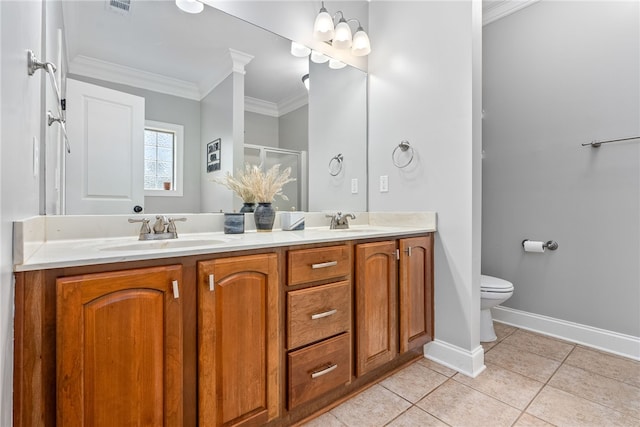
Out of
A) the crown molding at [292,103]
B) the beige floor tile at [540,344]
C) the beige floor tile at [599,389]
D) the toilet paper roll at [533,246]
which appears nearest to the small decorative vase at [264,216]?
the crown molding at [292,103]

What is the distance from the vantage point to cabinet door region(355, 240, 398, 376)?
148 centimetres

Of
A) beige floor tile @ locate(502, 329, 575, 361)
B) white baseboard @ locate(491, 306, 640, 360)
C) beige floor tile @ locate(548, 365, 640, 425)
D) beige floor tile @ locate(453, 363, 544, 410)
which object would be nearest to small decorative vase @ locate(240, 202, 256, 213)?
beige floor tile @ locate(453, 363, 544, 410)

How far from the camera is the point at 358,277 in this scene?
1471 millimetres

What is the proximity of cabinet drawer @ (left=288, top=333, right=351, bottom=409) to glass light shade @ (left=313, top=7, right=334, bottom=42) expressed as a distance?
1832mm

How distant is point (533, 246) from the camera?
7.54 ft

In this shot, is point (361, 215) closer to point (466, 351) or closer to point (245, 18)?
point (466, 351)

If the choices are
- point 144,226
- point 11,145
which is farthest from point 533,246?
point 11,145

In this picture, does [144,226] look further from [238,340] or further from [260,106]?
[260,106]

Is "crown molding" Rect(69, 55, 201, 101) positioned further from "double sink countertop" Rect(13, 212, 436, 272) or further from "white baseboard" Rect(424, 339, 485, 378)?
"white baseboard" Rect(424, 339, 485, 378)

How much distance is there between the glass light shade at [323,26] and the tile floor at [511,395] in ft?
7.03

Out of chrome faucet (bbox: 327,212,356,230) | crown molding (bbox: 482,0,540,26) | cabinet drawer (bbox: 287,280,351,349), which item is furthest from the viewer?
crown molding (bbox: 482,0,540,26)

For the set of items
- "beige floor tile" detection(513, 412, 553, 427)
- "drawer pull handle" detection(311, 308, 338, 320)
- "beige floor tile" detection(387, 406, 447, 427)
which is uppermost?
"drawer pull handle" detection(311, 308, 338, 320)

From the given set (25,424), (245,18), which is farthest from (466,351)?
(245,18)

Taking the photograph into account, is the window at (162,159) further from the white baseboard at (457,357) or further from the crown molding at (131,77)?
the white baseboard at (457,357)
